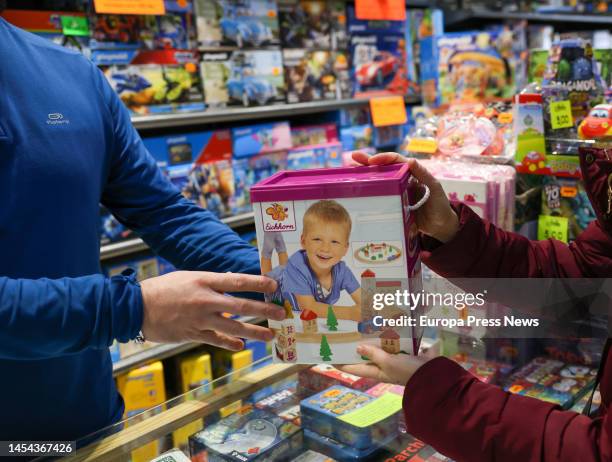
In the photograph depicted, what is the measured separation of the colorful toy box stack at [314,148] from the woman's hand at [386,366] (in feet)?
6.73

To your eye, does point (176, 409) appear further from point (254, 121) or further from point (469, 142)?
point (254, 121)

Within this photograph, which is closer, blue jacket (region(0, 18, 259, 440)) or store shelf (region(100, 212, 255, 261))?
blue jacket (region(0, 18, 259, 440))

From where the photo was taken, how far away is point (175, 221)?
4.64 ft

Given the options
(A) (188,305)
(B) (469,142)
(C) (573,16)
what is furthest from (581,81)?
(C) (573,16)

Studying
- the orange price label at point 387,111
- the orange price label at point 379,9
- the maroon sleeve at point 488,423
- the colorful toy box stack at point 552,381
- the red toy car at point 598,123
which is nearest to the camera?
the maroon sleeve at point 488,423

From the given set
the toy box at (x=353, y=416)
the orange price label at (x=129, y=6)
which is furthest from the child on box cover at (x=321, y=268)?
the orange price label at (x=129, y=6)

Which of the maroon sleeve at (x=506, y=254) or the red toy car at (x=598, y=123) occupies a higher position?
the red toy car at (x=598, y=123)

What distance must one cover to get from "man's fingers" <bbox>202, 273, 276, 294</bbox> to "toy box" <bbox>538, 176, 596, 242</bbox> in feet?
3.45

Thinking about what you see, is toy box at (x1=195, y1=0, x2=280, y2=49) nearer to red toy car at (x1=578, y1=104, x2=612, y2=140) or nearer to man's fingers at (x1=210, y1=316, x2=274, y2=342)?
red toy car at (x1=578, y1=104, x2=612, y2=140)

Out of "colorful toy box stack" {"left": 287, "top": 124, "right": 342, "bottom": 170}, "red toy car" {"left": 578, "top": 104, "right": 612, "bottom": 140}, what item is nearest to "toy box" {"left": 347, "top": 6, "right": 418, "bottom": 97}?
"colorful toy box stack" {"left": 287, "top": 124, "right": 342, "bottom": 170}

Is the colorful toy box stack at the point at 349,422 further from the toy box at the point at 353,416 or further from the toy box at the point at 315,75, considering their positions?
the toy box at the point at 315,75

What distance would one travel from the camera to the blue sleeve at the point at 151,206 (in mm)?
1370

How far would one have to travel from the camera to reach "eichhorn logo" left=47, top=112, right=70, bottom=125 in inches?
48.7

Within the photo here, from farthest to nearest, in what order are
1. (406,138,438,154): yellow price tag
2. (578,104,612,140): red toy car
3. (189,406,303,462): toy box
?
(406,138,438,154): yellow price tag → (578,104,612,140): red toy car → (189,406,303,462): toy box
